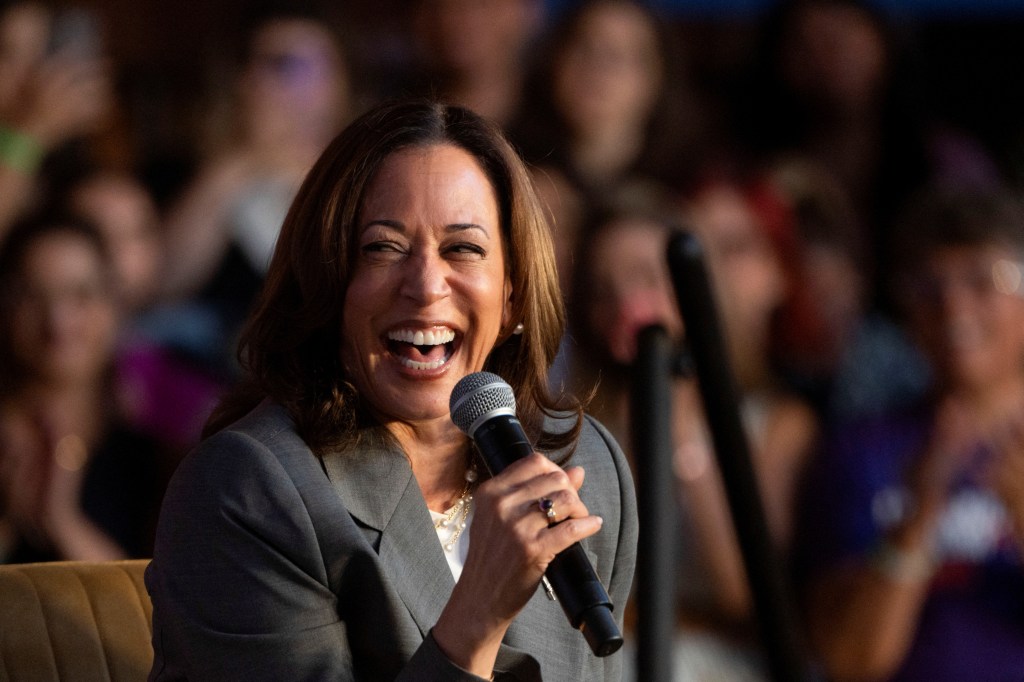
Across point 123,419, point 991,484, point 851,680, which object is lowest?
point 851,680

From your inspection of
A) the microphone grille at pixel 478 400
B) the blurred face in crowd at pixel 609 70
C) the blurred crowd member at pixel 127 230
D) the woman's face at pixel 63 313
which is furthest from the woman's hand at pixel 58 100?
the microphone grille at pixel 478 400

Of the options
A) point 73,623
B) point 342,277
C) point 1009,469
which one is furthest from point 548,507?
point 1009,469

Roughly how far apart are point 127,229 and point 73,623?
1.90 m

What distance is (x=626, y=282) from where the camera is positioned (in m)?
3.46

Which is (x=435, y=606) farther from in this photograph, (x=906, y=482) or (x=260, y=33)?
(x=260, y=33)

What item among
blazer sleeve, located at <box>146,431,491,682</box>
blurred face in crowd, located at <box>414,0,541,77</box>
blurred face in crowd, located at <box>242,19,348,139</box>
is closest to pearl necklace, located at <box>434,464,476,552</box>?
blazer sleeve, located at <box>146,431,491,682</box>

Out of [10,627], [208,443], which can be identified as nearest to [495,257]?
[208,443]

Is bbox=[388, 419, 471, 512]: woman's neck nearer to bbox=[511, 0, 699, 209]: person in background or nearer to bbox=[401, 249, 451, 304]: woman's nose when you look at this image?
bbox=[401, 249, 451, 304]: woman's nose

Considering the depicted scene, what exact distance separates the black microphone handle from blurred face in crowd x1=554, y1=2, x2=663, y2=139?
2659 millimetres

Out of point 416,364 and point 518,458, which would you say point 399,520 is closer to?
point 416,364

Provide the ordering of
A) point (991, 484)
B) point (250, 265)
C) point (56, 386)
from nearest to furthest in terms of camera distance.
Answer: point (991, 484) < point (56, 386) < point (250, 265)

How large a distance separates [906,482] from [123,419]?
6.09 feet

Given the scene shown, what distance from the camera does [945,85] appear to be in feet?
16.1

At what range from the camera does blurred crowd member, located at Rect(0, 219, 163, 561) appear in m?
3.40
